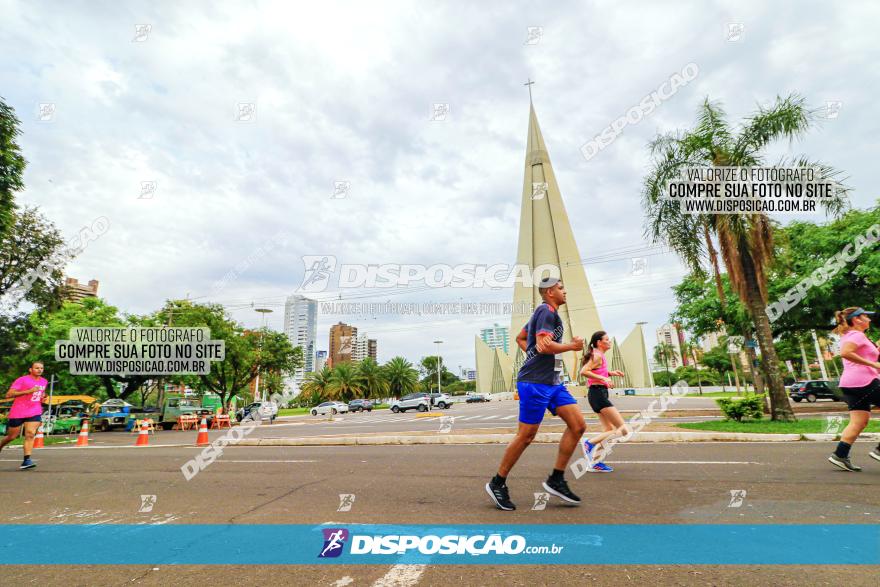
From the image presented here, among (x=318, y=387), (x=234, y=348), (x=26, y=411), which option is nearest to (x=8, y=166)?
(x=26, y=411)

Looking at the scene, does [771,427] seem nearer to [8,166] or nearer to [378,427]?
[378,427]

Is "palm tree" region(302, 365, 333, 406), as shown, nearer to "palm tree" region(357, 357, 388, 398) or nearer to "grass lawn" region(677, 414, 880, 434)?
"palm tree" region(357, 357, 388, 398)

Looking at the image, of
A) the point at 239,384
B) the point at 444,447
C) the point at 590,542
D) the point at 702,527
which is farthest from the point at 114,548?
the point at 239,384

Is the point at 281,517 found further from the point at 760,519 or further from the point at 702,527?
the point at 760,519

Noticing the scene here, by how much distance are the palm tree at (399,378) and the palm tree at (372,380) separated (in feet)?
18.7

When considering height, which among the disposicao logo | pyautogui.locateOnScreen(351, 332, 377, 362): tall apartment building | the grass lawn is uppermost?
pyautogui.locateOnScreen(351, 332, 377, 362): tall apartment building

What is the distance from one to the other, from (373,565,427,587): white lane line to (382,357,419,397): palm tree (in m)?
71.7

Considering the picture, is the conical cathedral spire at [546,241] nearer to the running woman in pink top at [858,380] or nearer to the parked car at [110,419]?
the parked car at [110,419]

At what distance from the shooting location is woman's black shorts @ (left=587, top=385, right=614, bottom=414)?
6.16m

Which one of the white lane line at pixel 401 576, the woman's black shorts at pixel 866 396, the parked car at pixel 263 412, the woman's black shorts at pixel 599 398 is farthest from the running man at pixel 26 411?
the parked car at pixel 263 412

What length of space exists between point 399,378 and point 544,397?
2820 inches

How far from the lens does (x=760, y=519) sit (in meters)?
3.48

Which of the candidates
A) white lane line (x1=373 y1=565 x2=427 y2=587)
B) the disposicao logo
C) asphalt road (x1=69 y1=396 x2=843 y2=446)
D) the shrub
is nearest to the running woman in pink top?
white lane line (x1=373 y1=565 x2=427 y2=587)

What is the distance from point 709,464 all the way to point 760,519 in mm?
2844
